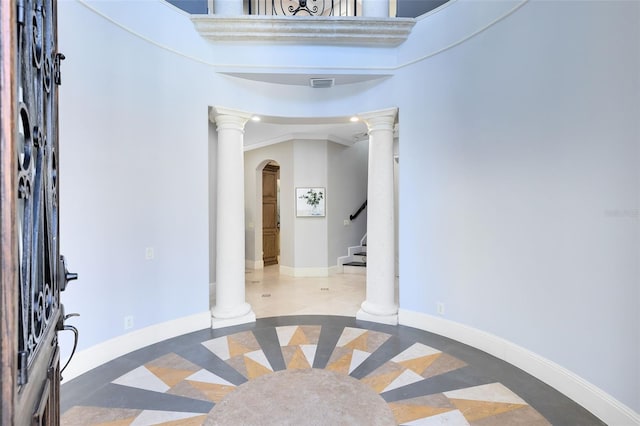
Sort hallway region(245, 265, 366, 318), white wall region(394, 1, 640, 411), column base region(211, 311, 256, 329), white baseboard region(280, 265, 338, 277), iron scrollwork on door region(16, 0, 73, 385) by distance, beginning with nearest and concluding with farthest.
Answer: iron scrollwork on door region(16, 0, 73, 385) → white wall region(394, 1, 640, 411) → column base region(211, 311, 256, 329) → hallway region(245, 265, 366, 318) → white baseboard region(280, 265, 338, 277)

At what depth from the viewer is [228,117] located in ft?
12.5

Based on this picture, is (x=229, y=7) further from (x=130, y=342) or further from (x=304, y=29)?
(x=130, y=342)

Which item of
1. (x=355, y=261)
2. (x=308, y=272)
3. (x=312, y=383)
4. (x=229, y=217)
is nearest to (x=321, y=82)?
(x=229, y=217)

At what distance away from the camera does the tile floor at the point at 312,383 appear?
1.67 m

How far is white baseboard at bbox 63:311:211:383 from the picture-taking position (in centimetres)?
265

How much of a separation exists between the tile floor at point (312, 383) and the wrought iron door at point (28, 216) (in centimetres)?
90

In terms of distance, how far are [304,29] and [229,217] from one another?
88.6 inches

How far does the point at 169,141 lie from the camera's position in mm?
3357

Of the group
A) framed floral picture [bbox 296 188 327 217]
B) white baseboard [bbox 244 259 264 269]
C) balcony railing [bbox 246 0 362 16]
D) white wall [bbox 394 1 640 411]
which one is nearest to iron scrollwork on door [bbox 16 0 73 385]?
white wall [bbox 394 1 640 411]

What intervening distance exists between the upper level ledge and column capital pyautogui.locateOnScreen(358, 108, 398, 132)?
2.51 ft

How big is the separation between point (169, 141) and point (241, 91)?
1.08 metres

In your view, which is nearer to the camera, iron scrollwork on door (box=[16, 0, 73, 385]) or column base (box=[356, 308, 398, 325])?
iron scrollwork on door (box=[16, 0, 73, 385])

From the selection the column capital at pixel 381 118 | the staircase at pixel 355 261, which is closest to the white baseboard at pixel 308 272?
the staircase at pixel 355 261

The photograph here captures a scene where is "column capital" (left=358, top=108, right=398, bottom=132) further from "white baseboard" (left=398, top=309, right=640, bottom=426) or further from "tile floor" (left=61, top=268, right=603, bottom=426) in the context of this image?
"tile floor" (left=61, top=268, right=603, bottom=426)
